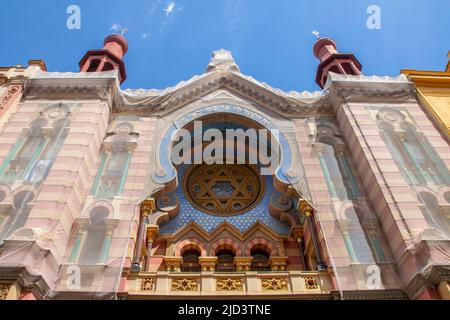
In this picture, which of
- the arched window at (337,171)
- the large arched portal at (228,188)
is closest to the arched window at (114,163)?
the large arched portal at (228,188)

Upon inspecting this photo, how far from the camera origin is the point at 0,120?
1262 centimetres

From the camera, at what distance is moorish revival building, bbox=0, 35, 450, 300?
30.3 ft

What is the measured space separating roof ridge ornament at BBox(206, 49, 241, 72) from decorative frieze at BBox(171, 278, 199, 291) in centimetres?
1008

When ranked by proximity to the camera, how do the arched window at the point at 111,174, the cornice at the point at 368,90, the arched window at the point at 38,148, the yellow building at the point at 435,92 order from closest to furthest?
the arched window at the point at 38,148 < the arched window at the point at 111,174 < the yellow building at the point at 435,92 < the cornice at the point at 368,90

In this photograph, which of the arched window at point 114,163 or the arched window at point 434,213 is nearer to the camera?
the arched window at point 434,213

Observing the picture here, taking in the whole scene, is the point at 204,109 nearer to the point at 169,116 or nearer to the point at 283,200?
the point at 169,116

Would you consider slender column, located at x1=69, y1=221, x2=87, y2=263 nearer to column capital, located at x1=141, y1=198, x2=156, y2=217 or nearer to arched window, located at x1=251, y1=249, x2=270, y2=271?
column capital, located at x1=141, y1=198, x2=156, y2=217

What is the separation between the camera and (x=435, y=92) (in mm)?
14953

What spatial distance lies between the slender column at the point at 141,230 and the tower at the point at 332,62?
13076 millimetres

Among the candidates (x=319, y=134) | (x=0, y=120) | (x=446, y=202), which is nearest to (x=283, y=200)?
(x=319, y=134)

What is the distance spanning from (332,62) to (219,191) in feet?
35.4

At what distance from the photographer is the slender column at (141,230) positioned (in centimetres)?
1016

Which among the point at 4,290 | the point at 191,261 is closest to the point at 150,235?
the point at 191,261

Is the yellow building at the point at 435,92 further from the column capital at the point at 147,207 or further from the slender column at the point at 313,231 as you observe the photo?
the column capital at the point at 147,207
